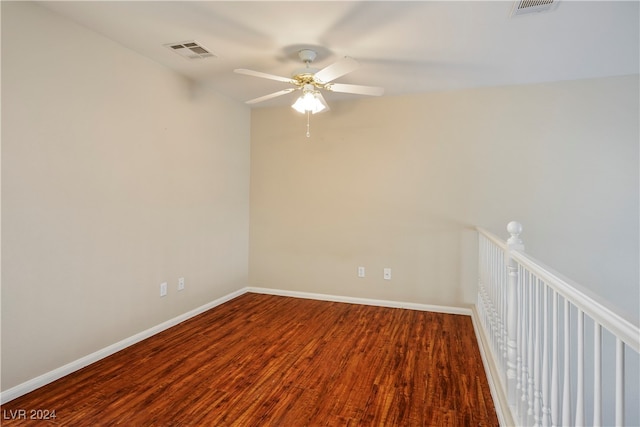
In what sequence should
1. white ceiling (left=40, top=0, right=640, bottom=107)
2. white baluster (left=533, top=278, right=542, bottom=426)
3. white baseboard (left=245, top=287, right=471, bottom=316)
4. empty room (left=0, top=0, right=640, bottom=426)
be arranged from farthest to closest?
1. white baseboard (left=245, top=287, right=471, bottom=316)
2. white ceiling (left=40, top=0, right=640, bottom=107)
3. empty room (left=0, top=0, right=640, bottom=426)
4. white baluster (left=533, top=278, right=542, bottom=426)

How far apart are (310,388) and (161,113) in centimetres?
266

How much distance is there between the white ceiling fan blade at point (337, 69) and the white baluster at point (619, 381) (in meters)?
1.94

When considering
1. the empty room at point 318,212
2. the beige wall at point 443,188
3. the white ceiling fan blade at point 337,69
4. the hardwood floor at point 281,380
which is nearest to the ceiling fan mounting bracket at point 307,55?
the empty room at point 318,212

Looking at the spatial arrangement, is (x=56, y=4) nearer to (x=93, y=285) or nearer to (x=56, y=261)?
(x=56, y=261)

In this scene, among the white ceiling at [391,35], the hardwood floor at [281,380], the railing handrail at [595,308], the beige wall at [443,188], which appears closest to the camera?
the railing handrail at [595,308]

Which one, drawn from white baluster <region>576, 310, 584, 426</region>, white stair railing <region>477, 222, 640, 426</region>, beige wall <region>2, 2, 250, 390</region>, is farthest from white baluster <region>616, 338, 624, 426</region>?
beige wall <region>2, 2, 250, 390</region>

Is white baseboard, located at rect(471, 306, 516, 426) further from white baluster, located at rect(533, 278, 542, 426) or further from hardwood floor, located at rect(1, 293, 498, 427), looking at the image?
white baluster, located at rect(533, 278, 542, 426)

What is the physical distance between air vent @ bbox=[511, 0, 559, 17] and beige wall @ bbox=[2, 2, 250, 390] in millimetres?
2878

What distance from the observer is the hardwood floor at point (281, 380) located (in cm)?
184

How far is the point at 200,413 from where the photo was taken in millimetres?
1857

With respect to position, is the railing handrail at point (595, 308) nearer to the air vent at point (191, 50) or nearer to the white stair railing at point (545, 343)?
the white stair railing at point (545, 343)

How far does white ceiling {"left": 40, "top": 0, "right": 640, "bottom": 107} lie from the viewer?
2.11 m

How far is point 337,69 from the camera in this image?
7.43 ft

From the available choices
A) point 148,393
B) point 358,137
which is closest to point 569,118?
point 358,137
